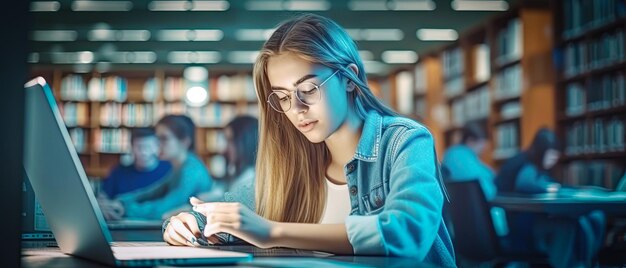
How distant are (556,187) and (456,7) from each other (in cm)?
378

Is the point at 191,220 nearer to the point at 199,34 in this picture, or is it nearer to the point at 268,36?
the point at 268,36

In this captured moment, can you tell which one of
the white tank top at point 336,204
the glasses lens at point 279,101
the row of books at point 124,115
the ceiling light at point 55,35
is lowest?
the white tank top at point 336,204

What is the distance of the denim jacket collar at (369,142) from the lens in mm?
1454

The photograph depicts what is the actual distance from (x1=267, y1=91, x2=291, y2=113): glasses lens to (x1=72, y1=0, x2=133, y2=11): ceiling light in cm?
691

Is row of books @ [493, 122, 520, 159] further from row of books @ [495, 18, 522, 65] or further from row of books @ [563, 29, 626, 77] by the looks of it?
row of books @ [563, 29, 626, 77]

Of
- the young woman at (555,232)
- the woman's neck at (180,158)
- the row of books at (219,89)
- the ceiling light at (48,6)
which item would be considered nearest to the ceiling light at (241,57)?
the row of books at (219,89)

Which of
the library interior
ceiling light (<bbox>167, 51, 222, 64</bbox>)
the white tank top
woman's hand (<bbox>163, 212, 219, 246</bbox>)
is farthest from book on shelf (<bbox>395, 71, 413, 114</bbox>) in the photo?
woman's hand (<bbox>163, 212, 219, 246</bbox>)

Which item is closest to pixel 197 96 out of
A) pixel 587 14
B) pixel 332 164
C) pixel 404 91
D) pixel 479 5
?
pixel 404 91

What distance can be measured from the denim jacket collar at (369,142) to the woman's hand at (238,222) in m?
0.25

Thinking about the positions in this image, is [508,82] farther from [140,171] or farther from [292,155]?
[292,155]

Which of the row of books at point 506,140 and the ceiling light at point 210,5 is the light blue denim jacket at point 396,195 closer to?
the row of books at point 506,140

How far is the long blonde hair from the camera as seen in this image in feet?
4.87

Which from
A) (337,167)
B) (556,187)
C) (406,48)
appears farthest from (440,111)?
(337,167)

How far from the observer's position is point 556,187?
15.1ft
